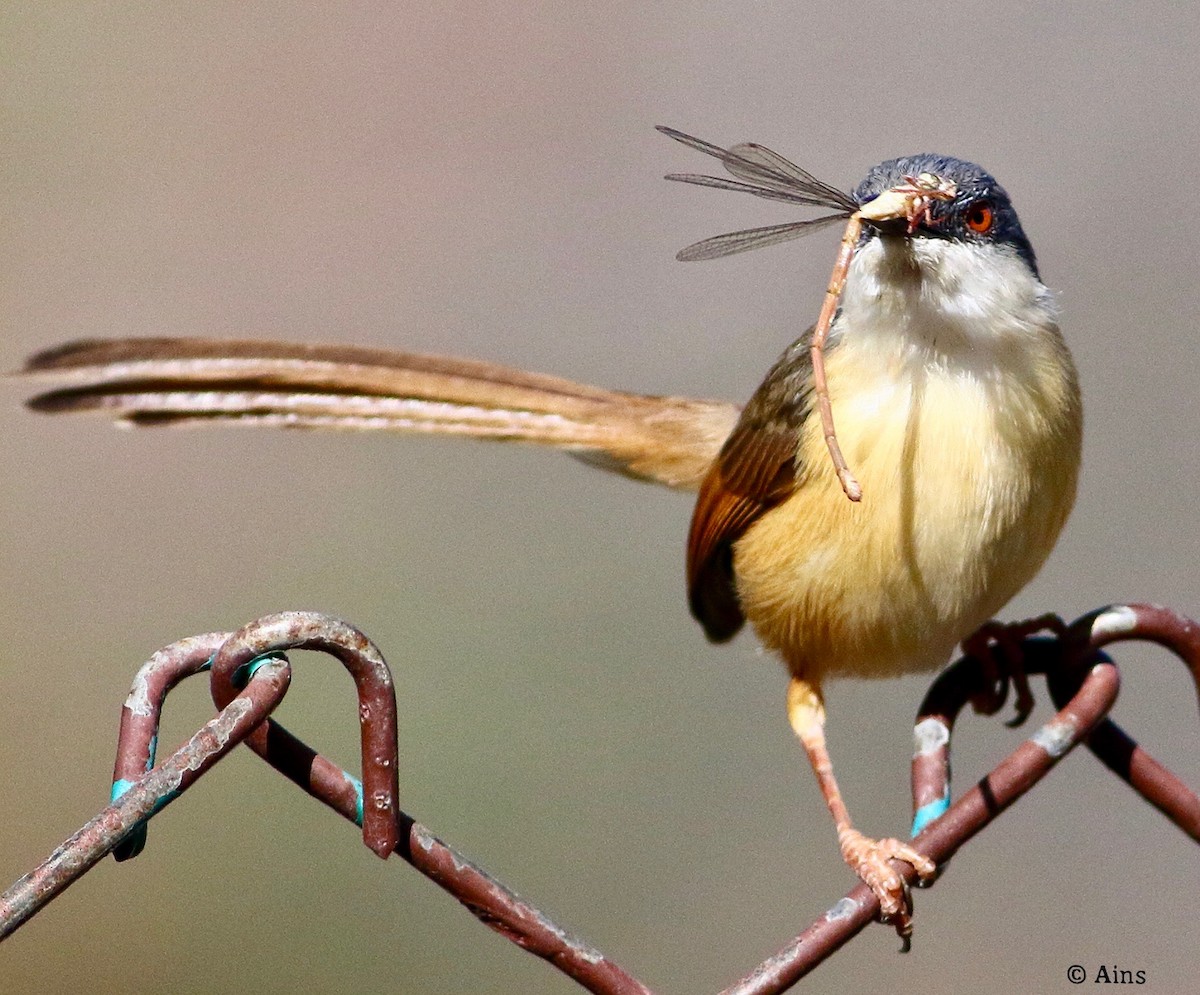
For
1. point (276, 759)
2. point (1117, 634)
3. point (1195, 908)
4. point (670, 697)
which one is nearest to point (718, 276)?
point (670, 697)

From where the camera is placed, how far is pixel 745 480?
3.95 m

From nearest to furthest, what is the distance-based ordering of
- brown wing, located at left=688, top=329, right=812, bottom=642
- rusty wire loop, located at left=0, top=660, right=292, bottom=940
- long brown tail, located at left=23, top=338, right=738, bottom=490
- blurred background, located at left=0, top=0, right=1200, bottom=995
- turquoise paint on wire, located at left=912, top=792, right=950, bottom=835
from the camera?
rusty wire loop, located at left=0, top=660, right=292, bottom=940, turquoise paint on wire, located at left=912, top=792, right=950, bottom=835, long brown tail, located at left=23, top=338, right=738, bottom=490, brown wing, located at left=688, top=329, right=812, bottom=642, blurred background, located at left=0, top=0, right=1200, bottom=995

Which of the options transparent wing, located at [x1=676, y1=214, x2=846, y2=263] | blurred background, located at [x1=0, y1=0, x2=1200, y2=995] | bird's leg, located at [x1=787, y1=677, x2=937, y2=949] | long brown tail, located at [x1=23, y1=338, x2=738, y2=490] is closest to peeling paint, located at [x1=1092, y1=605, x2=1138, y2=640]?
bird's leg, located at [x1=787, y1=677, x2=937, y2=949]

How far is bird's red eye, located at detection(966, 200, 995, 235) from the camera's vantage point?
345 centimetres

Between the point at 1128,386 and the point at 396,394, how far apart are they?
14.7 feet

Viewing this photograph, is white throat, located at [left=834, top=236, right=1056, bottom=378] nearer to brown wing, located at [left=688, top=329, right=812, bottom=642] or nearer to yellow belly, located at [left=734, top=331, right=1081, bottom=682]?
yellow belly, located at [left=734, top=331, right=1081, bottom=682]

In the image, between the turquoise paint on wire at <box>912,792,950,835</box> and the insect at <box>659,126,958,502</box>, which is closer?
the turquoise paint on wire at <box>912,792,950,835</box>

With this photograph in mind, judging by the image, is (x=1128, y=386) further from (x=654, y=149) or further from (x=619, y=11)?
(x=619, y=11)

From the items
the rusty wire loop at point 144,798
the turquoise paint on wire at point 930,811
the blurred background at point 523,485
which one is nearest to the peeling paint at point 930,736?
the turquoise paint on wire at point 930,811

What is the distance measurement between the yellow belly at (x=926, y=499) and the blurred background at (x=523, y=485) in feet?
6.99

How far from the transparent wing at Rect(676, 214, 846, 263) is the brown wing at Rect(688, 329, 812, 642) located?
1.68 feet

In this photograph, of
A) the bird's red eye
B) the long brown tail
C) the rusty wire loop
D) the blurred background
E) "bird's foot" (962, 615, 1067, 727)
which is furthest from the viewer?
the blurred background

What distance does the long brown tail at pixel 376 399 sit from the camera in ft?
10.8

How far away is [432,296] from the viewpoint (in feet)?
29.6
